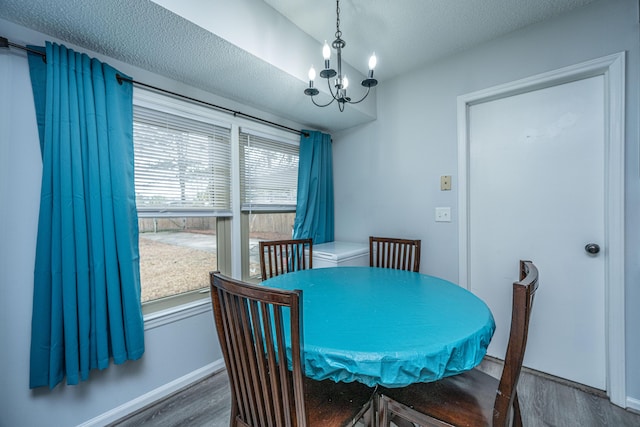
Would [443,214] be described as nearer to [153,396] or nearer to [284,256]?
[284,256]

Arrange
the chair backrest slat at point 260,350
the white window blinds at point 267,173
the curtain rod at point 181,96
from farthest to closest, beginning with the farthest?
the white window blinds at point 267,173 < the curtain rod at point 181,96 < the chair backrest slat at point 260,350

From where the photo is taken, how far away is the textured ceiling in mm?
1244

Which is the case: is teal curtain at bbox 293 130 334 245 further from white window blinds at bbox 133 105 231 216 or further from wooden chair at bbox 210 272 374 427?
wooden chair at bbox 210 272 374 427

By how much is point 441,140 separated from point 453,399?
188 centimetres

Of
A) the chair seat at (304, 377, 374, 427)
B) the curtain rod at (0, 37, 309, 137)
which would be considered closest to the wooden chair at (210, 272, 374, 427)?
the chair seat at (304, 377, 374, 427)

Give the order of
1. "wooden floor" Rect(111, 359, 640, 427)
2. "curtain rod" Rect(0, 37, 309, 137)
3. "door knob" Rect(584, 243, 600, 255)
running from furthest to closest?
1. "door knob" Rect(584, 243, 600, 255)
2. "wooden floor" Rect(111, 359, 640, 427)
3. "curtain rod" Rect(0, 37, 309, 137)

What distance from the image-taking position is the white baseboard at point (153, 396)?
1451 mm

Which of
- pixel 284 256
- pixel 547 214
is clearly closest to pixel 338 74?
pixel 284 256

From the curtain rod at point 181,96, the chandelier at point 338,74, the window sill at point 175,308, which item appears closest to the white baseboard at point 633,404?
the chandelier at point 338,74

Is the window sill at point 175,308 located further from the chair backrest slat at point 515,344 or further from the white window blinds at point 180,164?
the chair backrest slat at point 515,344

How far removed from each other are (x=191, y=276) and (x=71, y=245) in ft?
2.61

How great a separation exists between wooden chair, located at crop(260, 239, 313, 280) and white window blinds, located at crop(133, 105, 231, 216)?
475 mm

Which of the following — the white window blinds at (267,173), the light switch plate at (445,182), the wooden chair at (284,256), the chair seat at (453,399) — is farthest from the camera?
the white window blinds at (267,173)

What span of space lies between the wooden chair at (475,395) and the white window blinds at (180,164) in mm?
1673
